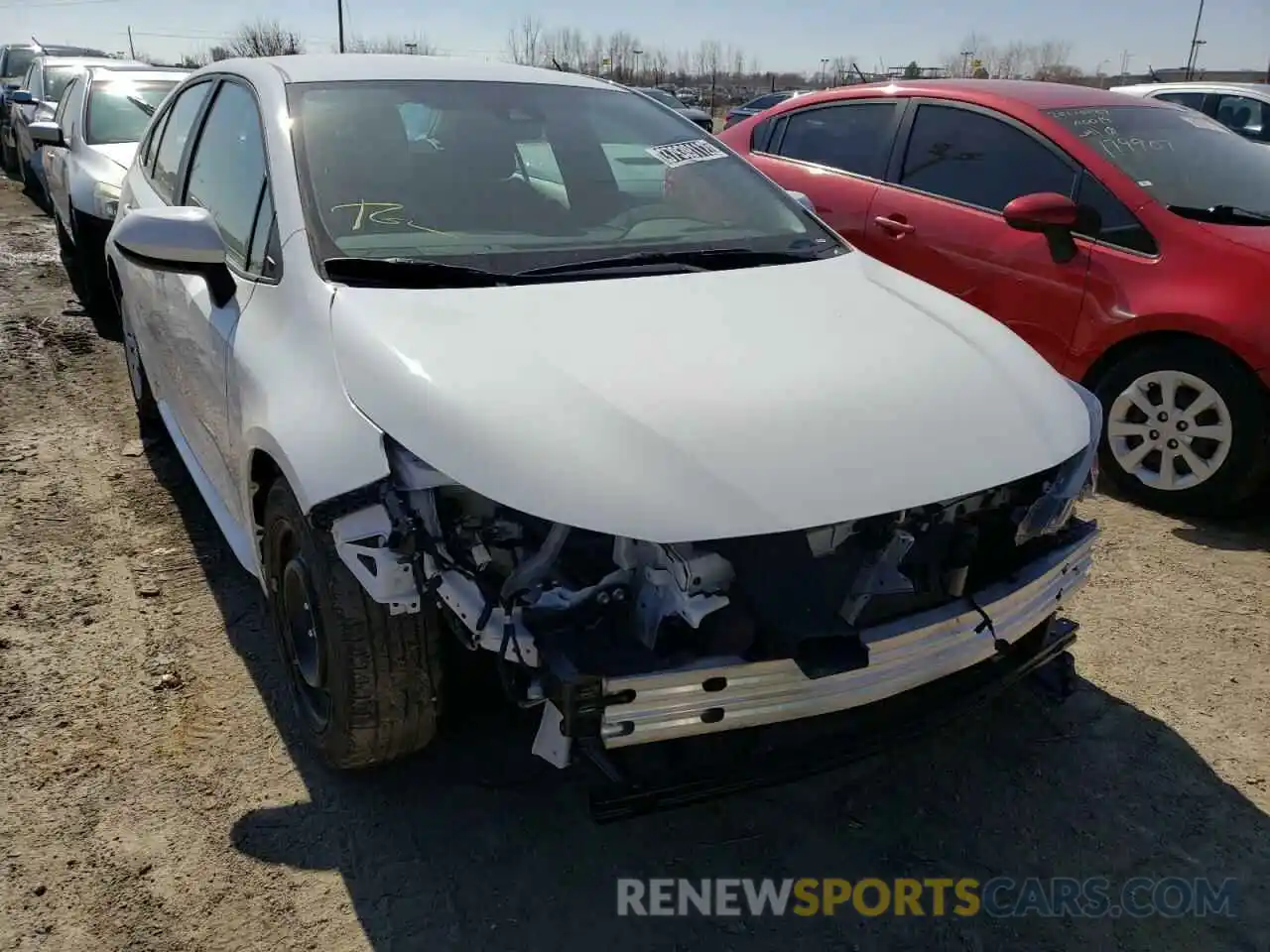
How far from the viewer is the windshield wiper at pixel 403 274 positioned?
2344mm

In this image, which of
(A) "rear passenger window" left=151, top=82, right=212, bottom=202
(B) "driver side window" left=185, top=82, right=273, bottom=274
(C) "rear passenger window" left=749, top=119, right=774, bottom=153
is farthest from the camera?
(C) "rear passenger window" left=749, top=119, right=774, bottom=153

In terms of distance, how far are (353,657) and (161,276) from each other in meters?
1.88

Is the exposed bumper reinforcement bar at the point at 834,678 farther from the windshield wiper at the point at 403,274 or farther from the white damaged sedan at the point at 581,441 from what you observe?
the windshield wiper at the point at 403,274

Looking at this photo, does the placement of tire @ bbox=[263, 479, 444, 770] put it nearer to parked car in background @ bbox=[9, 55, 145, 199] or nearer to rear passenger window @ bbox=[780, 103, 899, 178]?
rear passenger window @ bbox=[780, 103, 899, 178]

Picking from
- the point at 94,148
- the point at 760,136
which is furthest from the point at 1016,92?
the point at 94,148

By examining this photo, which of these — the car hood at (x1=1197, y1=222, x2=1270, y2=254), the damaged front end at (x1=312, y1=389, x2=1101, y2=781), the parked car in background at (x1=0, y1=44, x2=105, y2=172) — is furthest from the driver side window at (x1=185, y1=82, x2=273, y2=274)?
the parked car in background at (x1=0, y1=44, x2=105, y2=172)

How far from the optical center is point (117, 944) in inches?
80.0

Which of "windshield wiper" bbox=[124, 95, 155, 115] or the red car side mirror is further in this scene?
"windshield wiper" bbox=[124, 95, 155, 115]

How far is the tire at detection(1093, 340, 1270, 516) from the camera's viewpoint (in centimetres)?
390

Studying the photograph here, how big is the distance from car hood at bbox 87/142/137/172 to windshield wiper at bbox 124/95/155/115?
0.66 m

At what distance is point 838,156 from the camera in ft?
18.1

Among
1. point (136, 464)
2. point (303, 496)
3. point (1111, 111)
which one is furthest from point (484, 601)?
point (1111, 111)

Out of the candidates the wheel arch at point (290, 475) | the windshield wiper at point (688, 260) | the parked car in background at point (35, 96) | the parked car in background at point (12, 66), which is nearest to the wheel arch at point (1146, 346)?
the windshield wiper at point (688, 260)

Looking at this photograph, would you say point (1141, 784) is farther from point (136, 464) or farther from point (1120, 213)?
point (136, 464)
